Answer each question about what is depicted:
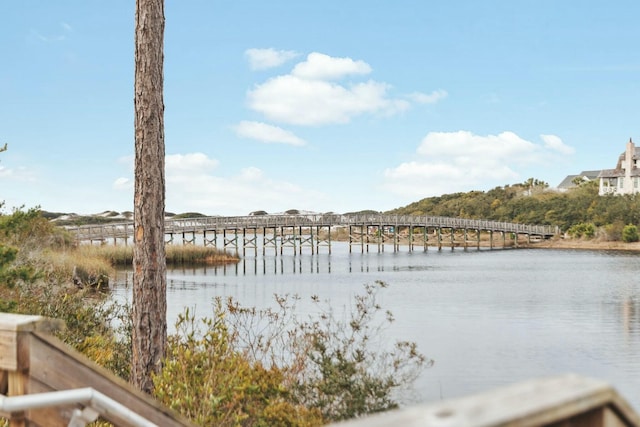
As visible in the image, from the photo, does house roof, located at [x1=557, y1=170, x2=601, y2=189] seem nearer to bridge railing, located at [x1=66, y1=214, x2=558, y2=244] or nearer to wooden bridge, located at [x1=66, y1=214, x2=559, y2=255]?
wooden bridge, located at [x1=66, y1=214, x2=559, y2=255]

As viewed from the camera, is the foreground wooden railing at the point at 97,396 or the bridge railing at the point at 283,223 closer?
the foreground wooden railing at the point at 97,396

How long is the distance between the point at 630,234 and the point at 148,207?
216 feet

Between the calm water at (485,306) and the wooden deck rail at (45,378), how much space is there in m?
2.57

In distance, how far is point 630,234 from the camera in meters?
65.7

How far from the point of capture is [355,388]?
26.2 feet

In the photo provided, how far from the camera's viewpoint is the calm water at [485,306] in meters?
14.6

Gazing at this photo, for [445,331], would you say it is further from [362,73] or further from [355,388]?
[362,73]

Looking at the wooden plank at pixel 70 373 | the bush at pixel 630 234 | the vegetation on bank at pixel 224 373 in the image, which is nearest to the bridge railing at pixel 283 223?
the bush at pixel 630 234

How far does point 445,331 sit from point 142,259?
13.5 meters

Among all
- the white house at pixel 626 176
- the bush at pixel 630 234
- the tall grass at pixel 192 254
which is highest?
the white house at pixel 626 176

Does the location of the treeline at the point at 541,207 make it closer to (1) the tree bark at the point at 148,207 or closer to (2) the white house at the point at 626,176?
(2) the white house at the point at 626,176

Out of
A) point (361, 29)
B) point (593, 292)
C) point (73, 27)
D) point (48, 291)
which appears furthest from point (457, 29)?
point (48, 291)

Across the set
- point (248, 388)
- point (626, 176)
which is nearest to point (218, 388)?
point (248, 388)

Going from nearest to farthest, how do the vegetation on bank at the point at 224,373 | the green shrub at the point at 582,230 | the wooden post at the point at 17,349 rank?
the wooden post at the point at 17,349
the vegetation on bank at the point at 224,373
the green shrub at the point at 582,230
